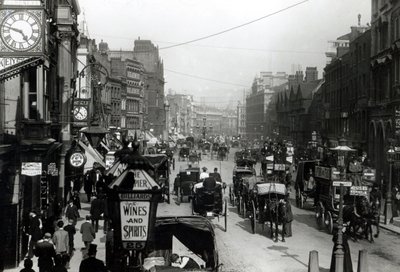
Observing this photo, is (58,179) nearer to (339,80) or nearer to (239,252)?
(239,252)

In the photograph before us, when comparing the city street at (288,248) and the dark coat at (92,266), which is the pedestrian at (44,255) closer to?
the dark coat at (92,266)

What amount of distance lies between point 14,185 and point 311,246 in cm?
1031

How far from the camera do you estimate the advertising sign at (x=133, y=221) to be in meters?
8.85

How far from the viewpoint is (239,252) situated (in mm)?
18781

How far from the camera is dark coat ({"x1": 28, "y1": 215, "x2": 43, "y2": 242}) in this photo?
55.6ft

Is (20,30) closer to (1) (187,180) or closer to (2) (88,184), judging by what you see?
(2) (88,184)

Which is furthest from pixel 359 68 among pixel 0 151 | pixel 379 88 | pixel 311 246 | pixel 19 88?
pixel 0 151

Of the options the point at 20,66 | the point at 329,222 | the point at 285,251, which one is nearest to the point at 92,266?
the point at 20,66

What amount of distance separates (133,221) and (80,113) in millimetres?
21984

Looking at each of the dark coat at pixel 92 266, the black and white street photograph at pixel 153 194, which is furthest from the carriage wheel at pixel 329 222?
the dark coat at pixel 92 266

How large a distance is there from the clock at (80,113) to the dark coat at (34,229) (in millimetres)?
13225

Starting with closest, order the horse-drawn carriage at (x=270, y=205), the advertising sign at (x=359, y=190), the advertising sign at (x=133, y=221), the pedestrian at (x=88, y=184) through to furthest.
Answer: the advertising sign at (x=133, y=221), the advertising sign at (x=359, y=190), the horse-drawn carriage at (x=270, y=205), the pedestrian at (x=88, y=184)

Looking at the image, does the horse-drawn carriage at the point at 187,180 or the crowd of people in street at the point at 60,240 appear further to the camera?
the horse-drawn carriage at the point at 187,180

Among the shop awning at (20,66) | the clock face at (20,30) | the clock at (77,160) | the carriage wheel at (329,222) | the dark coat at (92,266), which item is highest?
the clock face at (20,30)
